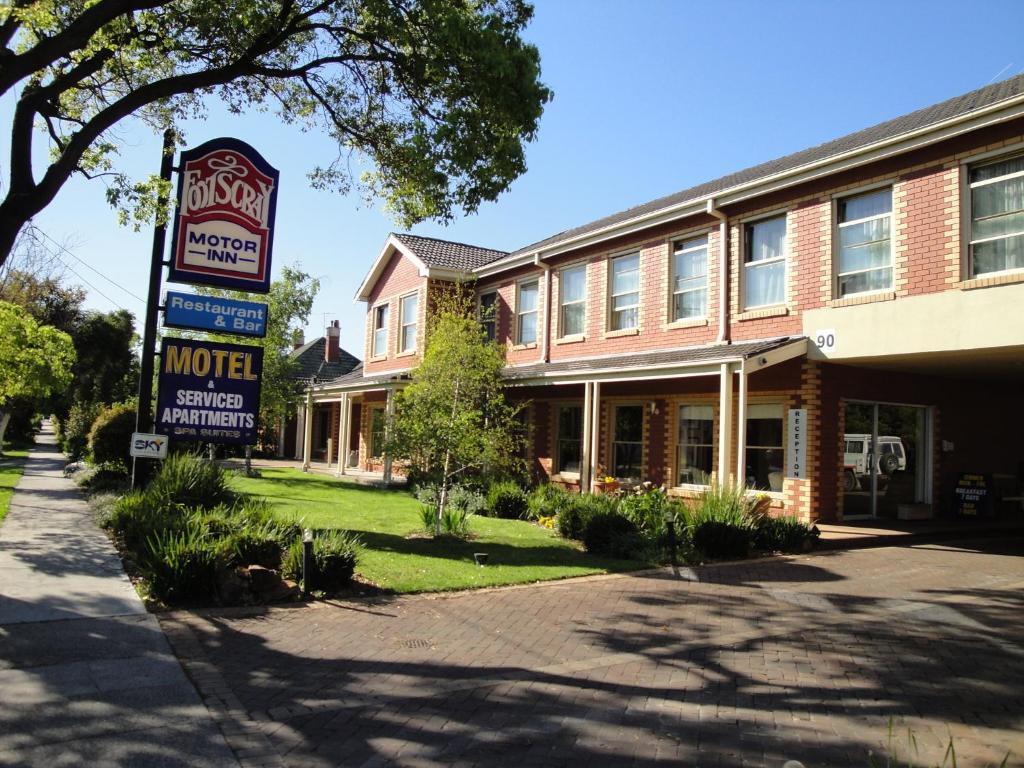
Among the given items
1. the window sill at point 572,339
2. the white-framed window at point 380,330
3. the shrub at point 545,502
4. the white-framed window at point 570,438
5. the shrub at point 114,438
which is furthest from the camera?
the white-framed window at point 380,330

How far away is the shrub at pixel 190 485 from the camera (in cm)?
1054

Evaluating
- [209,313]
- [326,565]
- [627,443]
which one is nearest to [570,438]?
[627,443]

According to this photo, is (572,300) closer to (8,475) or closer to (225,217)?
(225,217)

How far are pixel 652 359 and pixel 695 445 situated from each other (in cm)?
216

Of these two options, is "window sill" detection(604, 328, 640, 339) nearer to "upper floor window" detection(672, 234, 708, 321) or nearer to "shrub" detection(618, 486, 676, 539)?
"upper floor window" detection(672, 234, 708, 321)

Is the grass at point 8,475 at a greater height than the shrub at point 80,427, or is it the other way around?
the shrub at point 80,427

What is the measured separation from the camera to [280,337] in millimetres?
23750

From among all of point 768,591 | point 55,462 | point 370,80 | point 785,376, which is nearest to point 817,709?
point 768,591

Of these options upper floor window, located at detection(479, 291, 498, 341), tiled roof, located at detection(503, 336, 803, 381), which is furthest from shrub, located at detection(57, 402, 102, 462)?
tiled roof, located at detection(503, 336, 803, 381)

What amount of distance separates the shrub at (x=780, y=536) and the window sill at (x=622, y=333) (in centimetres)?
614

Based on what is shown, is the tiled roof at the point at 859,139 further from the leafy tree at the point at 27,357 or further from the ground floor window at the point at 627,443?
the leafy tree at the point at 27,357

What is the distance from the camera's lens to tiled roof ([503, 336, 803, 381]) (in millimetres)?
12969

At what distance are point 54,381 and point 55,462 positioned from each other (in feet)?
24.2

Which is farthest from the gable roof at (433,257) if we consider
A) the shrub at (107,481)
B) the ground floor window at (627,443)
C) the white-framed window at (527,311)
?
the shrub at (107,481)
